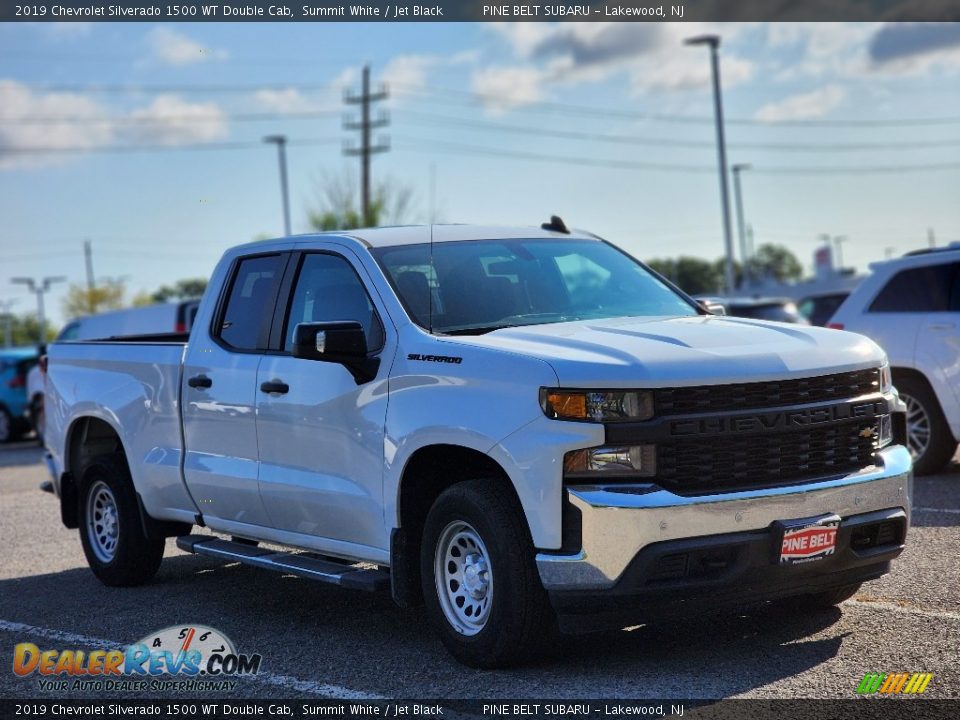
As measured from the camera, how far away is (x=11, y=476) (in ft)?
56.1

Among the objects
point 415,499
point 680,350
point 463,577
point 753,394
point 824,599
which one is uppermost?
point 680,350

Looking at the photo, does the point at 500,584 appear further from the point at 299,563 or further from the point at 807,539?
the point at 299,563

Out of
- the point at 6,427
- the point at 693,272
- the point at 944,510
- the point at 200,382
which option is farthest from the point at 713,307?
the point at 693,272

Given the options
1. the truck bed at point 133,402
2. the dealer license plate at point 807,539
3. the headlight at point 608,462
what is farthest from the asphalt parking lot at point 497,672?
the headlight at point 608,462

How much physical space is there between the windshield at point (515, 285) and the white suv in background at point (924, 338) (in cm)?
473

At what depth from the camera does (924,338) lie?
11469 millimetres

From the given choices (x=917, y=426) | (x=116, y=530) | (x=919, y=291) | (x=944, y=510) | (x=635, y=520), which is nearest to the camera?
(x=635, y=520)

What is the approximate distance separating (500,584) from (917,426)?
22.6 ft

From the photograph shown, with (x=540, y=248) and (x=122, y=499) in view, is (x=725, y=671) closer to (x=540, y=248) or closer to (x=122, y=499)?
(x=540, y=248)

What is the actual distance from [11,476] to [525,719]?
1324 cm

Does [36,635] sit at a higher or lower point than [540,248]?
lower

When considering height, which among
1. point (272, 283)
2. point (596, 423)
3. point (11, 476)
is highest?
point (272, 283)

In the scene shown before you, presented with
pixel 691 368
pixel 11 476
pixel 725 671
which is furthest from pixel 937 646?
pixel 11 476

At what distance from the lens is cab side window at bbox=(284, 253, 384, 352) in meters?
6.79
